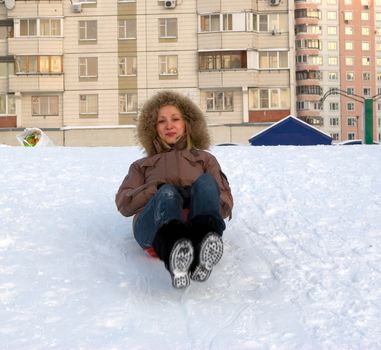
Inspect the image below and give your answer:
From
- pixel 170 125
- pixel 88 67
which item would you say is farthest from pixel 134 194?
pixel 88 67

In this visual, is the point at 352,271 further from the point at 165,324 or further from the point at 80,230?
the point at 80,230

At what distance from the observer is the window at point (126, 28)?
112 feet

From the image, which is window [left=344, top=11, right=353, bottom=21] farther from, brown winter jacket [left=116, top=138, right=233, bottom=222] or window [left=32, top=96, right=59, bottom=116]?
brown winter jacket [left=116, top=138, right=233, bottom=222]

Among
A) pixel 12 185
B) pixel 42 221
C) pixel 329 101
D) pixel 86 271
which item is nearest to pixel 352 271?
pixel 86 271

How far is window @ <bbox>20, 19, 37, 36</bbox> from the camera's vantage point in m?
34.3

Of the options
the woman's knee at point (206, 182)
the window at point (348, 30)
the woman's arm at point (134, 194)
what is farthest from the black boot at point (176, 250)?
the window at point (348, 30)

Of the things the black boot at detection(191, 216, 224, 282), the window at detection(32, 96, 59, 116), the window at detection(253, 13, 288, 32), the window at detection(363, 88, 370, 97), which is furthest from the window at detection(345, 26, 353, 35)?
the black boot at detection(191, 216, 224, 282)

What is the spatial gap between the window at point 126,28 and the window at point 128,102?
3.32 meters

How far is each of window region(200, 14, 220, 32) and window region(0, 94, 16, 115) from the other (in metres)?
11.6

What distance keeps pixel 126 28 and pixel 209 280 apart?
3206cm

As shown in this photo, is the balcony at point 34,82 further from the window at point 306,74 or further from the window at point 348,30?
the window at point 348,30

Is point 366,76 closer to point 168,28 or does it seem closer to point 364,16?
point 364,16

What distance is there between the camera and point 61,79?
34.0 metres

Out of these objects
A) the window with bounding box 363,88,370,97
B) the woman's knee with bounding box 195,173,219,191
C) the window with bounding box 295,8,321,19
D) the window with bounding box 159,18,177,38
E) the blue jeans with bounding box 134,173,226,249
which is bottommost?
the blue jeans with bounding box 134,173,226,249
